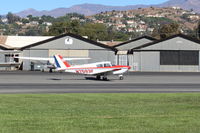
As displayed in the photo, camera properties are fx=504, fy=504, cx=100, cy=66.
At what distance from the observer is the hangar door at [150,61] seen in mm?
77312

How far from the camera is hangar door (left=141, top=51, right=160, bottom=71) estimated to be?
77.3m

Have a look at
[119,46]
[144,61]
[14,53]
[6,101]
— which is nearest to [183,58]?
[144,61]

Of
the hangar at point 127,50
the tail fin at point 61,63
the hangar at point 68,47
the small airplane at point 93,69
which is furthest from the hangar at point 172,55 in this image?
the tail fin at point 61,63

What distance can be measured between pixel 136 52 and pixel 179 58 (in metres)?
6.73

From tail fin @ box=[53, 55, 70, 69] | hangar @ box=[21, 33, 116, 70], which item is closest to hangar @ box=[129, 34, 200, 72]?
hangar @ box=[21, 33, 116, 70]

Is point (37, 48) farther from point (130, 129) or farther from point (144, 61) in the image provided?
point (130, 129)

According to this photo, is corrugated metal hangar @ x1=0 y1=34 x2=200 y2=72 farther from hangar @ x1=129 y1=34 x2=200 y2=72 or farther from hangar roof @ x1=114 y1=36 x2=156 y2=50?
hangar roof @ x1=114 y1=36 x2=156 y2=50

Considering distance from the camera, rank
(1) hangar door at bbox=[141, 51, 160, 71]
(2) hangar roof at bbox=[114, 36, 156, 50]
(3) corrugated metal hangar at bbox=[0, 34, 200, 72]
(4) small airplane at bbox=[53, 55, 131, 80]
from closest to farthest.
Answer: (4) small airplane at bbox=[53, 55, 131, 80], (3) corrugated metal hangar at bbox=[0, 34, 200, 72], (1) hangar door at bbox=[141, 51, 160, 71], (2) hangar roof at bbox=[114, 36, 156, 50]

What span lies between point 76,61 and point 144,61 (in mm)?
10809

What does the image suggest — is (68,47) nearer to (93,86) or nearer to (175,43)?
(175,43)

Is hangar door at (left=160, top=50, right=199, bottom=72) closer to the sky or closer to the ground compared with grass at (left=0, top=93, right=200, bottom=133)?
closer to the sky

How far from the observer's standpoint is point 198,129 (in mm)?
14516

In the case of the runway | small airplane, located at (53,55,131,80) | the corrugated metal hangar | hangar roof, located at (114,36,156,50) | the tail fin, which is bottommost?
the runway

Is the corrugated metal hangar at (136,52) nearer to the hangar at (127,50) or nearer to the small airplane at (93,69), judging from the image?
the hangar at (127,50)
